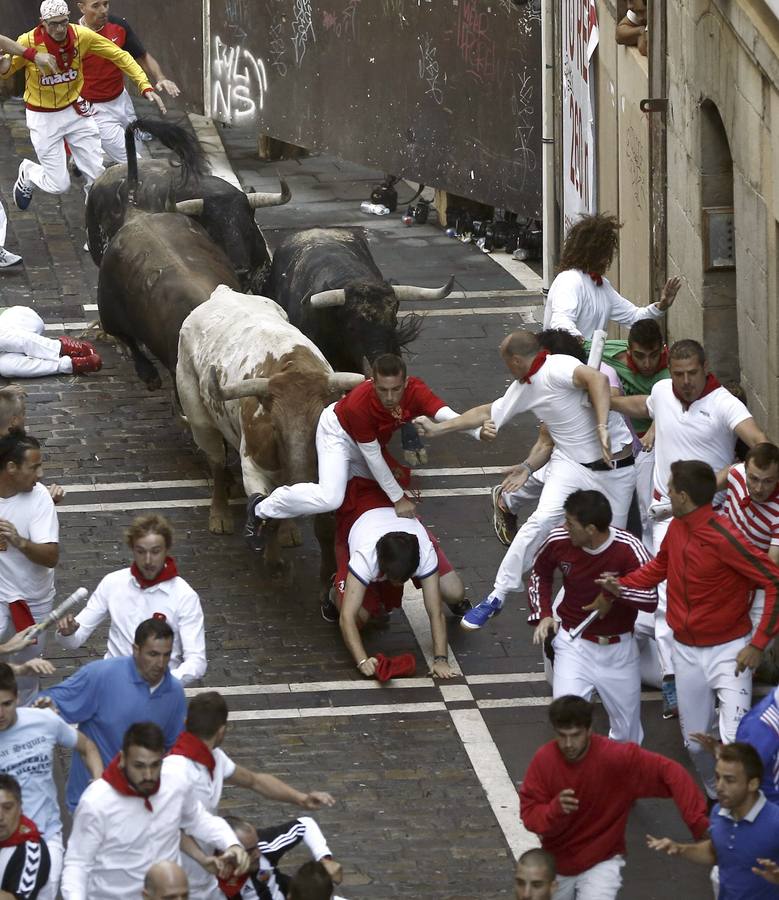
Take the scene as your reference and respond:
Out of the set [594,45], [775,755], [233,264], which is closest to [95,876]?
[775,755]

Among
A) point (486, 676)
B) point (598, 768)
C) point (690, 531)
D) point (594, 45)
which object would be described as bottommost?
point (486, 676)

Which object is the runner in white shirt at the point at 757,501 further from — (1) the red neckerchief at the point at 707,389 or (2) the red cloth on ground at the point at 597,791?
(2) the red cloth on ground at the point at 597,791

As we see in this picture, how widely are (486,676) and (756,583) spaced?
8.79 feet

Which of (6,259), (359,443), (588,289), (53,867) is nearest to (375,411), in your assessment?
(359,443)

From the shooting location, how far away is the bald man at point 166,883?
7.47 meters

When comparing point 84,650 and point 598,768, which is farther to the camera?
point 84,650

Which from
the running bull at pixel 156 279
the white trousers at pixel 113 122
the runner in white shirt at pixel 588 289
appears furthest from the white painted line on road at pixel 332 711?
the white trousers at pixel 113 122

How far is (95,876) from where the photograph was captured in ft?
25.7

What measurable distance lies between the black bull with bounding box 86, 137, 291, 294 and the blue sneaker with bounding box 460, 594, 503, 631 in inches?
209

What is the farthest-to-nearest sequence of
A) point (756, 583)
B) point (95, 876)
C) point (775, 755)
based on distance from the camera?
1. point (756, 583)
2. point (775, 755)
3. point (95, 876)

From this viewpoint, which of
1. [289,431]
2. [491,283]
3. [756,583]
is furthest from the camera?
[491,283]

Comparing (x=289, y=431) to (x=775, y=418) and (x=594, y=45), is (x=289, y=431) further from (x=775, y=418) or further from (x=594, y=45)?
(x=594, y=45)

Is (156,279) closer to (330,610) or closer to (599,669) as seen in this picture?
(330,610)

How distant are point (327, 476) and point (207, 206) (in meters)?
5.76
